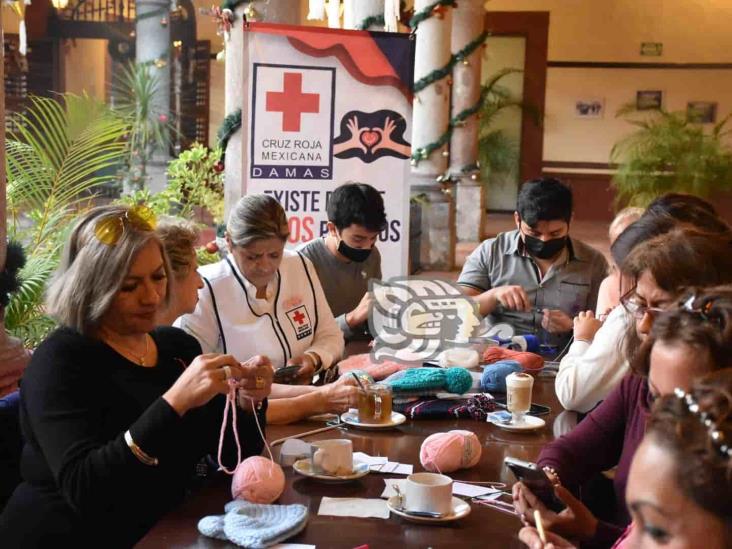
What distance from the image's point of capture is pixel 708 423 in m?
1.25

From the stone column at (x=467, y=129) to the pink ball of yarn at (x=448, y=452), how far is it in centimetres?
1027

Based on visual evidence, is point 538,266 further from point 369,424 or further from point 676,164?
point 676,164

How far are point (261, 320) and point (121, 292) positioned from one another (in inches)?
50.1

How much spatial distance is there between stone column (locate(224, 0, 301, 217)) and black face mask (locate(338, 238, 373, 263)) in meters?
1.13

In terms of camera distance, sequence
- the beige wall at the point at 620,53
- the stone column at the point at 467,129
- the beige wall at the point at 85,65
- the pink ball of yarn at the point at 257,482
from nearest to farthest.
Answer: the pink ball of yarn at the point at 257,482 → the stone column at the point at 467,129 → the beige wall at the point at 85,65 → the beige wall at the point at 620,53

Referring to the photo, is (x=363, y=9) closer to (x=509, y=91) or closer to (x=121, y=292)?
(x=121, y=292)

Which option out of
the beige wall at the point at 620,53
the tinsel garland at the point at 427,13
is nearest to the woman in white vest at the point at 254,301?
the tinsel garland at the point at 427,13

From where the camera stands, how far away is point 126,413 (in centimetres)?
233

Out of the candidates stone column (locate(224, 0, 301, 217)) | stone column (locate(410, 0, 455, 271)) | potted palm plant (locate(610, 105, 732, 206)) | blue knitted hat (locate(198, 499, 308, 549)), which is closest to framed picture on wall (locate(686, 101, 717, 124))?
potted palm plant (locate(610, 105, 732, 206))

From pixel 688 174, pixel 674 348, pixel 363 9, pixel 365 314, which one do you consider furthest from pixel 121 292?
pixel 688 174

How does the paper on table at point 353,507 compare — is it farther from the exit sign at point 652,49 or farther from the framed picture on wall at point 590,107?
the exit sign at point 652,49

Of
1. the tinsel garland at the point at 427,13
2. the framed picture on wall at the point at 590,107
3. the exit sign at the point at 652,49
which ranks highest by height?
the exit sign at the point at 652,49

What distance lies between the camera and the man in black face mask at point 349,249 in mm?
4406

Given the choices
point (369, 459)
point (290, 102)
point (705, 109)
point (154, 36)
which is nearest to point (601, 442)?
point (369, 459)
